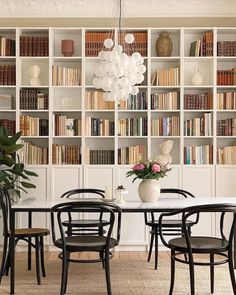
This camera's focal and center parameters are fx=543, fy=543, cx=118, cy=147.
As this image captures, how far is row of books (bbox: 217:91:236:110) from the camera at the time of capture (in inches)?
274

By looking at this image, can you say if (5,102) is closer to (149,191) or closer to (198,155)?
(198,155)

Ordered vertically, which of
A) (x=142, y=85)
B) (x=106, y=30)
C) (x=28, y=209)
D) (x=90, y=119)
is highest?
(x=106, y=30)

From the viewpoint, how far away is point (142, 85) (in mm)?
7000

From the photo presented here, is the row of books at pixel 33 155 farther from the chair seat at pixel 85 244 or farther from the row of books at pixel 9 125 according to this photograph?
the chair seat at pixel 85 244

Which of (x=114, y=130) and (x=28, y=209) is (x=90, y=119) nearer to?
(x=114, y=130)

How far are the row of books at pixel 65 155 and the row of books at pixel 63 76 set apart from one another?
2.64 feet

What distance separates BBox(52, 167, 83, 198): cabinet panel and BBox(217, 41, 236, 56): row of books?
2.37 meters

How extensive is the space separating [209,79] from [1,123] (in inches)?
109

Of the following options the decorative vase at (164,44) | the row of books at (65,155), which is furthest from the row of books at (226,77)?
the row of books at (65,155)

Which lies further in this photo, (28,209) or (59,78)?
(59,78)

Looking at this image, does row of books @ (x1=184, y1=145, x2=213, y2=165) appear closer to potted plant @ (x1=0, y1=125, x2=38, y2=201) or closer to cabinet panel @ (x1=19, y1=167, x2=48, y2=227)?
cabinet panel @ (x1=19, y1=167, x2=48, y2=227)

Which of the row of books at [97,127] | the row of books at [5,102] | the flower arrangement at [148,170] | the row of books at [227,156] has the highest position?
the row of books at [5,102]

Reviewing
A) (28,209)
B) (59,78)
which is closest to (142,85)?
(59,78)

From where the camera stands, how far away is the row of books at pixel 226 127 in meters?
6.96
